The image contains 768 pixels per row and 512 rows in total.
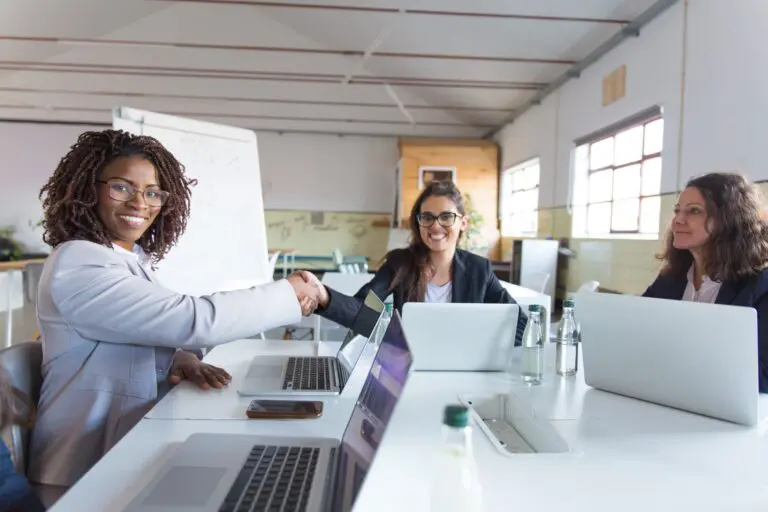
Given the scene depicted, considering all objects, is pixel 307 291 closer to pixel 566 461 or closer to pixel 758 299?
pixel 566 461

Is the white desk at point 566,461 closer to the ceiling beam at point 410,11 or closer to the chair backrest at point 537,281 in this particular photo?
the chair backrest at point 537,281

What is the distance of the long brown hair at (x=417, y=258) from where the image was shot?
216cm

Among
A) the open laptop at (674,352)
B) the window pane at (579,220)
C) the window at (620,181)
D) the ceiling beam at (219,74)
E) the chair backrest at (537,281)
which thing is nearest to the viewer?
the open laptop at (674,352)

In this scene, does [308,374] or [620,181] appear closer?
[308,374]

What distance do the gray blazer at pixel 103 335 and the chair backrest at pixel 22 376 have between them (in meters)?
0.03

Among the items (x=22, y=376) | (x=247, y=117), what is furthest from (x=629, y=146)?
(x=247, y=117)

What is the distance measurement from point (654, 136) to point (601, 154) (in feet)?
2.99

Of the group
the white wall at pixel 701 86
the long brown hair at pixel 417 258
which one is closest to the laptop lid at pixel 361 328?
the long brown hair at pixel 417 258

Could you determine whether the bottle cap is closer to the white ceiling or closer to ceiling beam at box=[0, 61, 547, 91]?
the white ceiling

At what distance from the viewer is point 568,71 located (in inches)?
208

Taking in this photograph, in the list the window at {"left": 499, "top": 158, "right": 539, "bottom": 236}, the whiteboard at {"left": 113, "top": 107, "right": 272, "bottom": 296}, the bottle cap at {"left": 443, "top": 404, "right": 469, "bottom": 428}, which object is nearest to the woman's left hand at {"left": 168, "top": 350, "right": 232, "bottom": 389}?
the bottle cap at {"left": 443, "top": 404, "right": 469, "bottom": 428}

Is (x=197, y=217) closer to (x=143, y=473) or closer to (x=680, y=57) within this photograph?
(x=143, y=473)

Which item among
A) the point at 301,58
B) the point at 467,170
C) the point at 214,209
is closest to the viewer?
the point at 214,209

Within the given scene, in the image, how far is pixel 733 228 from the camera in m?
1.81
